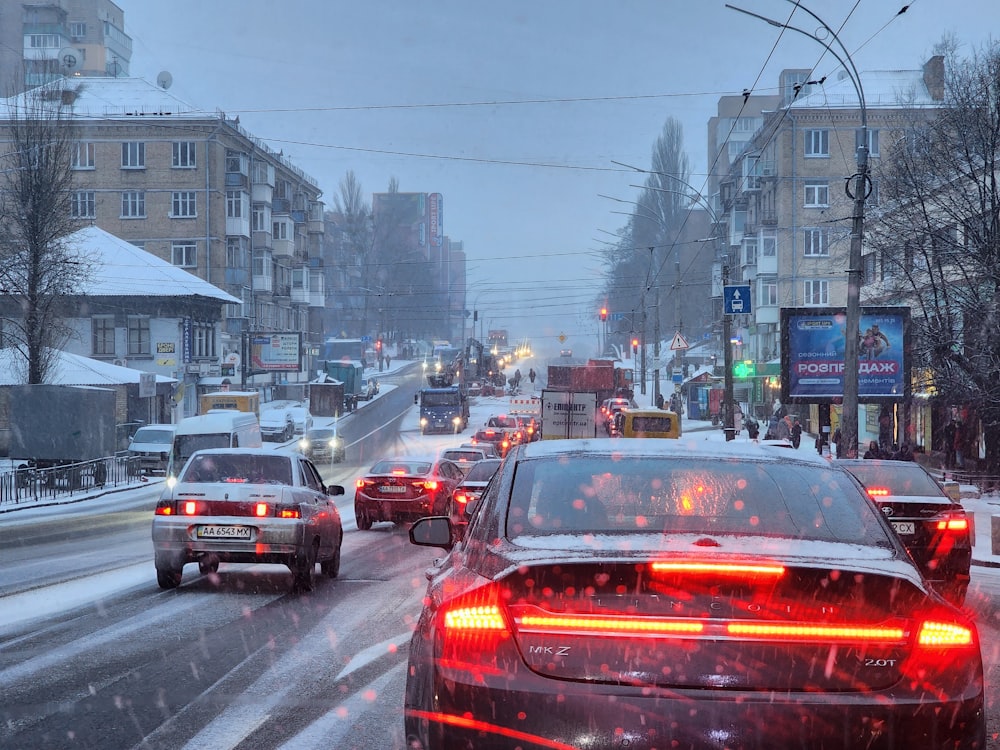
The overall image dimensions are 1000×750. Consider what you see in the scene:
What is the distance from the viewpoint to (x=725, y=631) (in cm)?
379

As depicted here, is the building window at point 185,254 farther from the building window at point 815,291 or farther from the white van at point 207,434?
the white van at point 207,434

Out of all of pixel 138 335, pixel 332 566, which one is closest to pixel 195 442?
pixel 332 566

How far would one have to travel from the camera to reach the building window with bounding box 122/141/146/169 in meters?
79.6

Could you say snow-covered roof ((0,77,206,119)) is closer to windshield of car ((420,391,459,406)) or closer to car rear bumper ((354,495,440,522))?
windshield of car ((420,391,459,406))

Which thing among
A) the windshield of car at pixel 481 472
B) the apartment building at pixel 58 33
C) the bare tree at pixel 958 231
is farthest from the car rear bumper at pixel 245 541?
the apartment building at pixel 58 33

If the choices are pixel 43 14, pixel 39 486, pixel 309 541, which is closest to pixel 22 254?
pixel 39 486

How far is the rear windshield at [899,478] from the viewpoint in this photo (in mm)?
13094

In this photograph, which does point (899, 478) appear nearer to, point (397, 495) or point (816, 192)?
point (397, 495)

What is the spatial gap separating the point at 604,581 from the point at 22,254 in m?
42.1

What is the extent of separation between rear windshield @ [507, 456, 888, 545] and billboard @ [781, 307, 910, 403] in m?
31.2

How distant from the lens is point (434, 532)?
6586 mm

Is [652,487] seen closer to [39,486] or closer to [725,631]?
[725,631]

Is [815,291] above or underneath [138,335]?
above

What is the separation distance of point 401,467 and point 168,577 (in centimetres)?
1122
